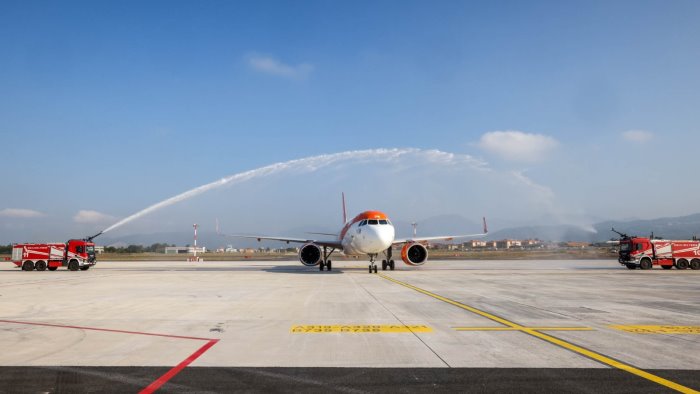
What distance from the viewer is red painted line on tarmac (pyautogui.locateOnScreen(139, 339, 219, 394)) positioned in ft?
18.2

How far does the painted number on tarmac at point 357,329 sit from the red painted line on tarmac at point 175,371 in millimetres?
2041

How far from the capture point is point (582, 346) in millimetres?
8078

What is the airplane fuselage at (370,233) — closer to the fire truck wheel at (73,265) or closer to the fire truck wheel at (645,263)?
the fire truck wheel at (645,263)

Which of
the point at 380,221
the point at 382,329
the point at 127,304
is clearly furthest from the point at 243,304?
the point at 380,221

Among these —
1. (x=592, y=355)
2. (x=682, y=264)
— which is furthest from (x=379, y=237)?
(x=682, y=264)

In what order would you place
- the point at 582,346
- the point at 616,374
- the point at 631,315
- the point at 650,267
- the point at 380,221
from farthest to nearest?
the point at 650,267 < the point at 380,221 < the point at 631,315 < the point at 582,346 < the point at 616,374

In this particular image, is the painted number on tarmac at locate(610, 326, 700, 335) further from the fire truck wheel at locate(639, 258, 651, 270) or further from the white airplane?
the fire truck wheel at locate(639, 258, 651, 270)

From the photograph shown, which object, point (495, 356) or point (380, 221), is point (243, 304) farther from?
point (380, 221)

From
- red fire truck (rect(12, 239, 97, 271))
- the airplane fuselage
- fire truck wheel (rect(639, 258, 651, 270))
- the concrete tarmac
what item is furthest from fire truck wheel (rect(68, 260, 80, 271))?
→ fire truck wheel (rect(639, 258, 651, 270))

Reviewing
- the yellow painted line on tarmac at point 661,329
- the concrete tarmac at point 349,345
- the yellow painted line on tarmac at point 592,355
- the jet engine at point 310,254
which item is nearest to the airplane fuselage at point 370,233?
the jet engine at point 310,254

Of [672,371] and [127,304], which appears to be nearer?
[672,371]

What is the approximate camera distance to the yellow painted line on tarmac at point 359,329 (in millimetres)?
9586

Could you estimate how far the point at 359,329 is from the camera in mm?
9859

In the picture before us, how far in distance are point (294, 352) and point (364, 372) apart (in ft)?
5.55
